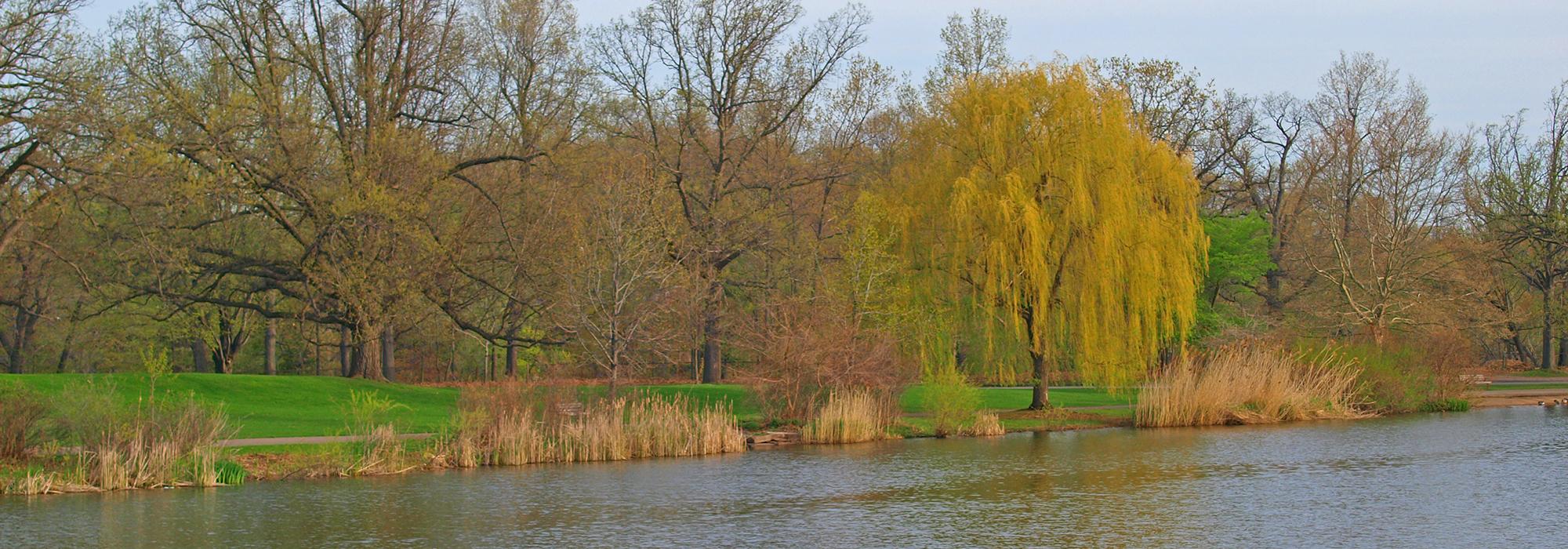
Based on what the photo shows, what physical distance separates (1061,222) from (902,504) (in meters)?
15.2

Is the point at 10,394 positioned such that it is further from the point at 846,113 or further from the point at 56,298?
the point at 846,113

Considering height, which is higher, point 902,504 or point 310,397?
point 310,397

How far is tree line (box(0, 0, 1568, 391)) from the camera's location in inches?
1137

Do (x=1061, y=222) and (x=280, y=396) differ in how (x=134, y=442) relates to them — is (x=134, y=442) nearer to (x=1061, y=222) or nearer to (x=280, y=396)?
(x=280, y=396)

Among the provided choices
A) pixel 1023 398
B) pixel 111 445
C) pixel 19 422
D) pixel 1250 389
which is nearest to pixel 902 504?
pixel 111 445

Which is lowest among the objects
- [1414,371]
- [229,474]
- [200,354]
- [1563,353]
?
[229,474]

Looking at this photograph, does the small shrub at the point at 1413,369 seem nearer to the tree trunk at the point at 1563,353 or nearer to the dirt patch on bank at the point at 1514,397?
the dirt patch on bank at the point at 1514,397

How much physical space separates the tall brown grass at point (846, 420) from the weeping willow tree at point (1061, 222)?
5268 mm

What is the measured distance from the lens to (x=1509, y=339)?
5875 centimetres

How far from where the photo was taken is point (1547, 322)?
53.7 metres

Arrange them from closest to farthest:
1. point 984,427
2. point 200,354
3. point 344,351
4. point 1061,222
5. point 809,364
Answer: point 809,364 → point 984,427 → point 1061,222 → point 344,351 → point 200,354

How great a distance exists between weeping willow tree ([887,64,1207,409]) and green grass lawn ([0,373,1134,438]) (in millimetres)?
2376

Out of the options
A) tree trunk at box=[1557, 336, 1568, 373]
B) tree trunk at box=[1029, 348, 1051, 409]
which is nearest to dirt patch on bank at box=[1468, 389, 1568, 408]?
tree trunk at box=[1029, 348, 1051, 409]

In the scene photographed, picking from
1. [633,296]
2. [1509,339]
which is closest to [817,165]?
[633,296]
